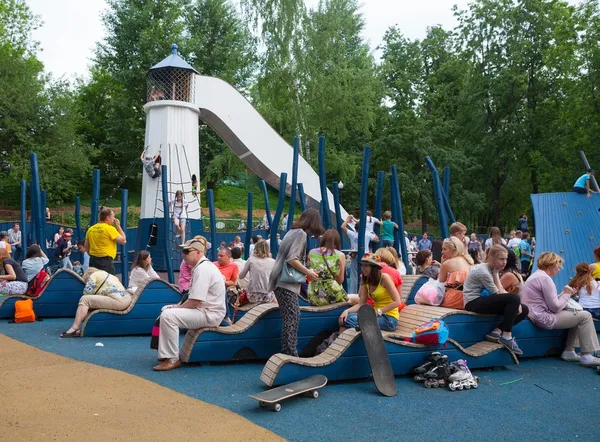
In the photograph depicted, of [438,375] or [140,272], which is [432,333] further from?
[140,272]

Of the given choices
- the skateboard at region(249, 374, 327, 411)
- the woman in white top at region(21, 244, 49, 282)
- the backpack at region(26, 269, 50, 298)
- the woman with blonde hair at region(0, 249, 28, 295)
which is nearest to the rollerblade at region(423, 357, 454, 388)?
the skateboard at region(249, 374, 327, 411)

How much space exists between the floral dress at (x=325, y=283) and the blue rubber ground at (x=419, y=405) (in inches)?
42.2

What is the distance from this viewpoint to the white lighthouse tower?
15.9 meters

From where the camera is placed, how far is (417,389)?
5.63 metres

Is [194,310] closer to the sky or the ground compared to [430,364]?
closer to the sky

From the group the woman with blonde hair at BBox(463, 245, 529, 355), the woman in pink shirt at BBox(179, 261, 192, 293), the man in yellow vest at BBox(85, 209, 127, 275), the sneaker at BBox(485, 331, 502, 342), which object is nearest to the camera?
the woman with blonde hair at BBox(463, 245, 529, 355)

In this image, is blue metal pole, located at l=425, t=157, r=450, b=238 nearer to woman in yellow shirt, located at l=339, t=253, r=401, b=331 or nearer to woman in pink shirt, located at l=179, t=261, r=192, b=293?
woman in yellow shirt, located at l=339, t=253, r=401, b=331

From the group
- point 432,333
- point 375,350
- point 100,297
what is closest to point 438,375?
point 432,333

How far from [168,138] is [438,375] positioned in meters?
11.8

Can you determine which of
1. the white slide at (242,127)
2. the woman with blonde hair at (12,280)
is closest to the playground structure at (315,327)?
the woman with blonde hair at (12,280)

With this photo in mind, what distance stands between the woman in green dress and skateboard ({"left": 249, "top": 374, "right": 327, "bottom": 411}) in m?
1.61

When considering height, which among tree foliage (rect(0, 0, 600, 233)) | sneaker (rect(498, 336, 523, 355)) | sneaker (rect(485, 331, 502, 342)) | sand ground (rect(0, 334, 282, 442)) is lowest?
sand ground (rect(0, 334, 282, 442))

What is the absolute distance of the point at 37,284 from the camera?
10227 millimetres

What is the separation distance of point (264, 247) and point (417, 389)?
10.8 ft
